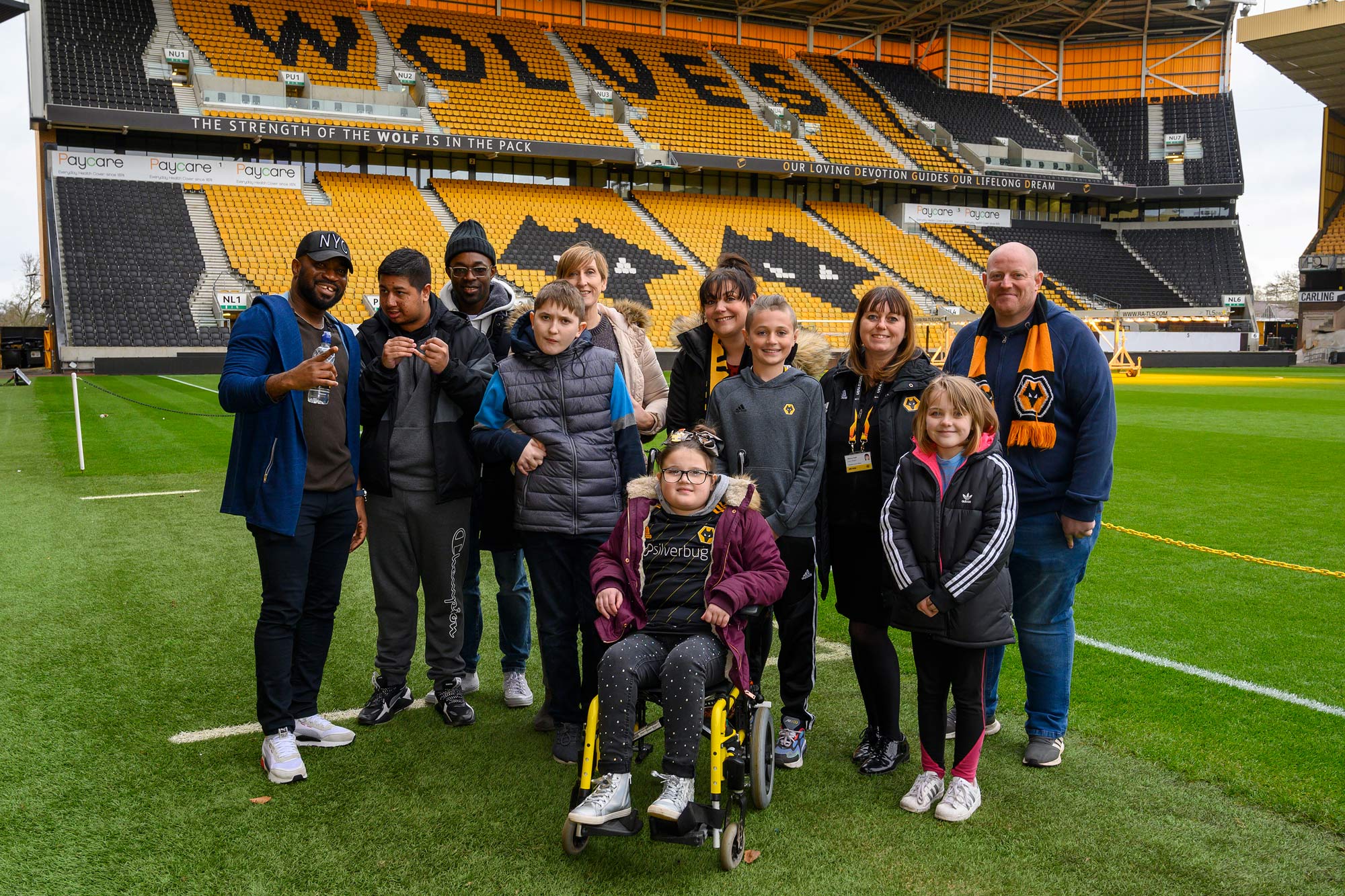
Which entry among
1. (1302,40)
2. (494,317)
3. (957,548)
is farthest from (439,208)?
(1302,40)

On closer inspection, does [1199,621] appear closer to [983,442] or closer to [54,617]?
[983,442]

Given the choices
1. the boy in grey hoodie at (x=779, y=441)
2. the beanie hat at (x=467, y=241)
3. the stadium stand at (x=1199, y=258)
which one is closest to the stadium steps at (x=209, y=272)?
the beanie hat at (x=467, y=241)

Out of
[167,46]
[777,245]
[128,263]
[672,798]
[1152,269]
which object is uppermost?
[167,46]

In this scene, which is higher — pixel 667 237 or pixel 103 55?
pixel 103 55

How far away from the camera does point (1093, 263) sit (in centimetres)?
4172

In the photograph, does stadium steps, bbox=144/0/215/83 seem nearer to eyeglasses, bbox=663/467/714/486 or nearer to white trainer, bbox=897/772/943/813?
eyeglasses, bbox=663/467/714/486

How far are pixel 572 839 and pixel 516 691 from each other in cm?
153

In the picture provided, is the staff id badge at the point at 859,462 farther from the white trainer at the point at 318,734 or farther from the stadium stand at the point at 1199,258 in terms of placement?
the stadium stand at the point at 1199,258

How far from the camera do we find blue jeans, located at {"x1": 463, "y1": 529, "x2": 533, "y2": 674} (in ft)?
14.9

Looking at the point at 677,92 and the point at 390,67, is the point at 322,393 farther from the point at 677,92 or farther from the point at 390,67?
the point at 677,92

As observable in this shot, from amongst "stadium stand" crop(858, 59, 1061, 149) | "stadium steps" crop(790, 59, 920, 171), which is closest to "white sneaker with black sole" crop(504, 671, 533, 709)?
"stadium steps" crop(790, 59, 920, 171)

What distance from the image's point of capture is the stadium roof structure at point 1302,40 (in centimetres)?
3809

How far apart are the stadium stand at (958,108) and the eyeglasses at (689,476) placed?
42.2m

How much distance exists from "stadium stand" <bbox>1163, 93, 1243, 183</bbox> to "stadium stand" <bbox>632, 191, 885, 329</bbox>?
19828mm
